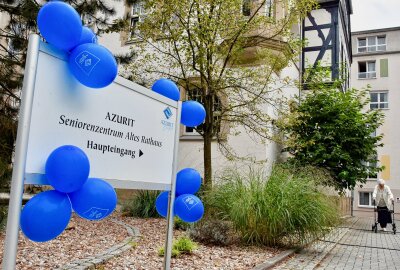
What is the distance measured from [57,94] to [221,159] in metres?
10.8

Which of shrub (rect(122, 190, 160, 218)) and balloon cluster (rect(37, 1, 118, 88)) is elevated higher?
balloon cluster (rect(37, 1, 118, 88))

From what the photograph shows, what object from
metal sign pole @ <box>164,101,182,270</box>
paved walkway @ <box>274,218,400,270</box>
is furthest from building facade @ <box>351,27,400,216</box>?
metal sign pole @ <box>164,101,182,270</box>

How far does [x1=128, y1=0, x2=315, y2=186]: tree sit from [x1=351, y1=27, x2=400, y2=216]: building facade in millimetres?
23357

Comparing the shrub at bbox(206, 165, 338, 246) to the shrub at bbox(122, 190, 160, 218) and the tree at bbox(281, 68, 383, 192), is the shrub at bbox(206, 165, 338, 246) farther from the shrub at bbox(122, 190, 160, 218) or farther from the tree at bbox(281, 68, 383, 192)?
the tree at bbox(281, 68, 383, 192)

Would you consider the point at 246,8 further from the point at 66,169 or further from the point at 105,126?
the point at 66,169

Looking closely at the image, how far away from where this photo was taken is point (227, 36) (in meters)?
9.01

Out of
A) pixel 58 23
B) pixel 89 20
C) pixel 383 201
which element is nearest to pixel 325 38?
pixel 383 201

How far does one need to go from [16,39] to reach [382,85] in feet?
111

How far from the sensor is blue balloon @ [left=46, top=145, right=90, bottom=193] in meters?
2.35

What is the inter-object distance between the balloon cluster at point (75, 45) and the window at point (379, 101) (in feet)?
116

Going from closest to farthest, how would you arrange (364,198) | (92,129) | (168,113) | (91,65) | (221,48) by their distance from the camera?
(91,65)
(92,129)
(168,113)
(221,48)
(364,198)

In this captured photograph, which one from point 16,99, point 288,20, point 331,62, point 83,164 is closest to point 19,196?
point 83,164

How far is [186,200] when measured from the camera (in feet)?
12.8

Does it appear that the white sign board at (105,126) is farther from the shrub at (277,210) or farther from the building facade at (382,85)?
the building facade at (382,85)
